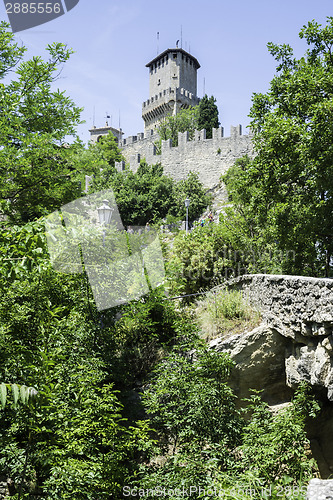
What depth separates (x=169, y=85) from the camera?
50969mm

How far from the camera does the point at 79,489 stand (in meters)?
3.73

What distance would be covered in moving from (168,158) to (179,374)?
109 feet

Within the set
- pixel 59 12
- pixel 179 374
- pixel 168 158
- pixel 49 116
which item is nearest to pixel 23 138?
pixel 49 116

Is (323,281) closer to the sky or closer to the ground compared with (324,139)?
closer to the ground

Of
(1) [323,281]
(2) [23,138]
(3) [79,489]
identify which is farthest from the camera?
(2) [23,138]

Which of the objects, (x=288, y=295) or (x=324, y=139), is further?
(x=324, y=139)

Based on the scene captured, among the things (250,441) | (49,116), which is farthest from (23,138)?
(250,441)

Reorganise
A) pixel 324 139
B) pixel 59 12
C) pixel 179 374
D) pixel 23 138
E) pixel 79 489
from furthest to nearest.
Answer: pixel 324 139 → pixel 23 138 → pixel 179 374 → pixel 59 12 → pixel 79 489

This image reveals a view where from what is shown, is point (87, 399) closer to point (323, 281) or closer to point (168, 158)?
point (323, 281)

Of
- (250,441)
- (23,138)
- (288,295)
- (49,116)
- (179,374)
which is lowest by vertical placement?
(250,441)

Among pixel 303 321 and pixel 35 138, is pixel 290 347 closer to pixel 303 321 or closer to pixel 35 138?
pixel 303 321

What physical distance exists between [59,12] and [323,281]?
4241 millimetres

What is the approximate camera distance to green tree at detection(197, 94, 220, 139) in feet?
129

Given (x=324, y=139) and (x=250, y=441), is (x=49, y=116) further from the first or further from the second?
(x=250, y=441)
